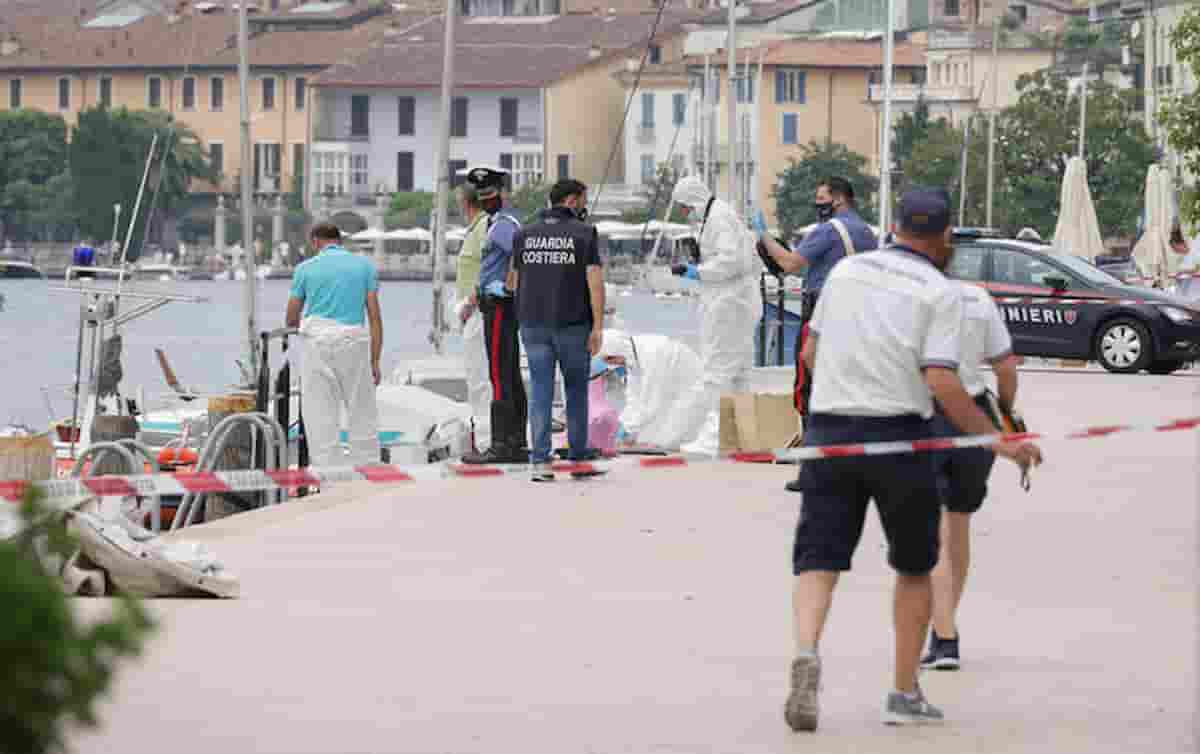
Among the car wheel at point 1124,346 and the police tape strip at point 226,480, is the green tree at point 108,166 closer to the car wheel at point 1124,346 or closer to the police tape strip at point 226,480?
the car wheel at point 1124,346

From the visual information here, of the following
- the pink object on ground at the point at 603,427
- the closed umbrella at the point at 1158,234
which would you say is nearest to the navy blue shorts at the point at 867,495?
the pink object on ground at the point at 603,427

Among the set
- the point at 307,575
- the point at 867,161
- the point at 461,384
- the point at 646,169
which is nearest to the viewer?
the point at 307,575

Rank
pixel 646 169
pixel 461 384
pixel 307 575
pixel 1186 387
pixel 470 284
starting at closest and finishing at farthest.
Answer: pixel 307 575, pixel 470 284, pixel 461 384, pixel 1186 387, pixel 646 169

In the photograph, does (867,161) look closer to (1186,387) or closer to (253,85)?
(253,85)

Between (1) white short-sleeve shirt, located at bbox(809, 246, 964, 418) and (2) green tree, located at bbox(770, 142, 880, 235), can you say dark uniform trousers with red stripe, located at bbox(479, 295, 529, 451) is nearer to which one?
(1) white short-sleeve shirt, located at bbox(809, 246, 964, 418)

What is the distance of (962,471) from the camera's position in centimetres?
928

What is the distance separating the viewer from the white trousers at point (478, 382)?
1977 centimetres

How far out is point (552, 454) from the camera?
59.0 feet

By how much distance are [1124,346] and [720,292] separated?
15.4m

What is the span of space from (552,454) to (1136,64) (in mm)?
113892

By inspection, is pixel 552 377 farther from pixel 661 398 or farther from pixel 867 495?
pixel 867 495

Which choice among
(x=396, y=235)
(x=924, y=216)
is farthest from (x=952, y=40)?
(x=924, y=216)

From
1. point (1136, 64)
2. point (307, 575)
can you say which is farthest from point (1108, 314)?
point (1136, 64)

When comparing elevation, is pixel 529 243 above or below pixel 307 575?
above
